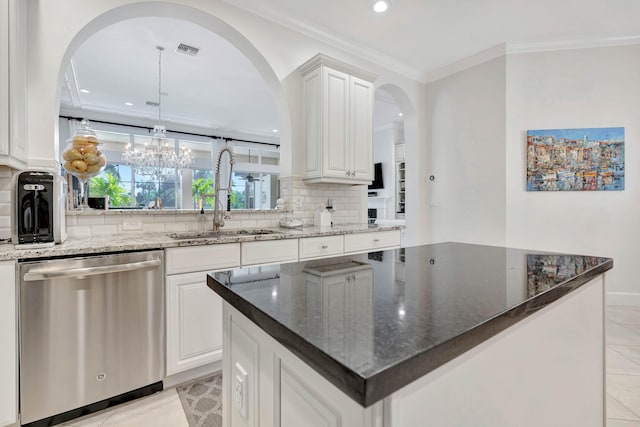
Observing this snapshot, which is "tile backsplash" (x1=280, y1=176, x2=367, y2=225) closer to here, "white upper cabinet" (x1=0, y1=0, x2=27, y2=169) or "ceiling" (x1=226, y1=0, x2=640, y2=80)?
"ceiling" (x1=226, y1=0, x2=640, y2=80)

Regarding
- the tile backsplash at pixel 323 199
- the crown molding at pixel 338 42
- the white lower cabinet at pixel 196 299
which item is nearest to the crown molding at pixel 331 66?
the crown molding at pixel 338 42

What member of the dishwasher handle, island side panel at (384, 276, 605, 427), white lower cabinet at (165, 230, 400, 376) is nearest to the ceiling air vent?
white lower cabinet at (165, 230, 400, 376)

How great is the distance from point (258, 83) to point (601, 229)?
4.77 m

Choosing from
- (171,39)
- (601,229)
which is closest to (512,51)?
(601,229)

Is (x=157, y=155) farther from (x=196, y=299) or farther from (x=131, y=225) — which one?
(x=196, y=299)

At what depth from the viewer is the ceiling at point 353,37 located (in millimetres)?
2822

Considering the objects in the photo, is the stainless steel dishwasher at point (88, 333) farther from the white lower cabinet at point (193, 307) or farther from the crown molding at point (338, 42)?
the crown molding at point (338, 42)

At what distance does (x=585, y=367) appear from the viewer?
3.43ft

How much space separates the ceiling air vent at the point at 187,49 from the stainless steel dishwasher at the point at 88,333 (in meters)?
2.87

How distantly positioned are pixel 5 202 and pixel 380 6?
124 inches

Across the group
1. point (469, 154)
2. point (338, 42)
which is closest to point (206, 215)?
point (338, 42)

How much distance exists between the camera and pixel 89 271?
1564 millimetres

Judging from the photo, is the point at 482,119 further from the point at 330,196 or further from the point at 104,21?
the point at 104,21

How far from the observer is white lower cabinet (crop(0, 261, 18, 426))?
1.42 meters
